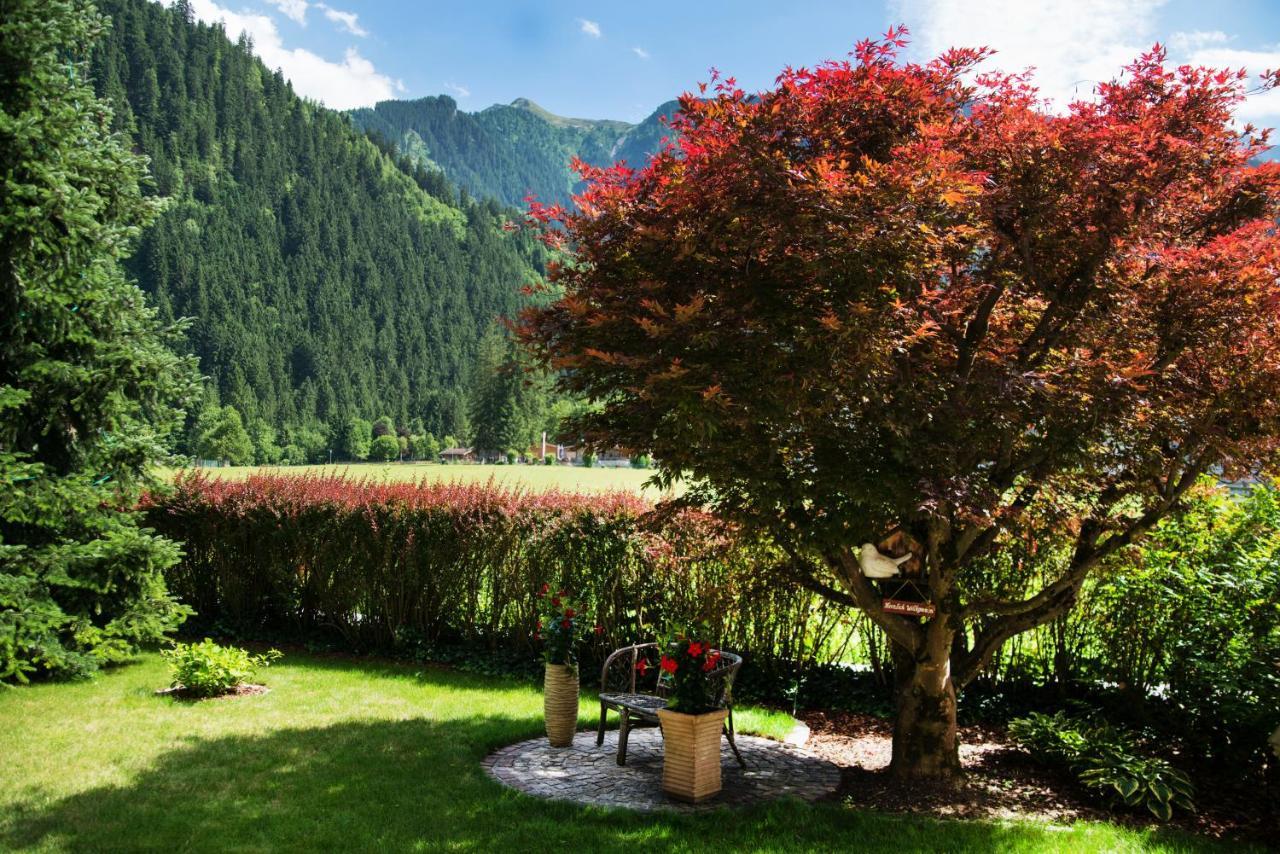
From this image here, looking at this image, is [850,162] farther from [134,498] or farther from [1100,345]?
[134,498]

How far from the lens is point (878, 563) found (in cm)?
517

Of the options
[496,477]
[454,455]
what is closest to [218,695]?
[496,477]

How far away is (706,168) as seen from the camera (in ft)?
14.5

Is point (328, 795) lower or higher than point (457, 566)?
lower

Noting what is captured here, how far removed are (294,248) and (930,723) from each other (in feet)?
453

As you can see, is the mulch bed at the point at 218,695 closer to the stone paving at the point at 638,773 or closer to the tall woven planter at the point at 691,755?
the stone paving at the point at 638,773

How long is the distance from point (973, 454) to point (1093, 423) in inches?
24.4

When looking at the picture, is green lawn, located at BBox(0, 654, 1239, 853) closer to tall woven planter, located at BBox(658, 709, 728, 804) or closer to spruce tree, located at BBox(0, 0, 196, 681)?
tall woven planter, located at BBox(658, 709, 728, 804)

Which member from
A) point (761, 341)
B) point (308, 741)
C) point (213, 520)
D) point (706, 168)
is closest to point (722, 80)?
point (706, 168)

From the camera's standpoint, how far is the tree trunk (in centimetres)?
516

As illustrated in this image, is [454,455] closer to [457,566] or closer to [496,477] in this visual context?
[496,477]

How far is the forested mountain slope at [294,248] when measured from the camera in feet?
353

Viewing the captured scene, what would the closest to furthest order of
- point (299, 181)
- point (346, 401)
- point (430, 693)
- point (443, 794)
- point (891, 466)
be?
point (891, 466) < point (443, 794) < point (430, 693) < point (346, 401) < point (299, 181)

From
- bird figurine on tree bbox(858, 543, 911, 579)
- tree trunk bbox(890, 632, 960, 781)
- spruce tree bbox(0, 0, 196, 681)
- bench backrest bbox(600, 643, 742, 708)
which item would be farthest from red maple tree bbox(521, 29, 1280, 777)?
spruce tree bbox(0, 0, 196, 681)
